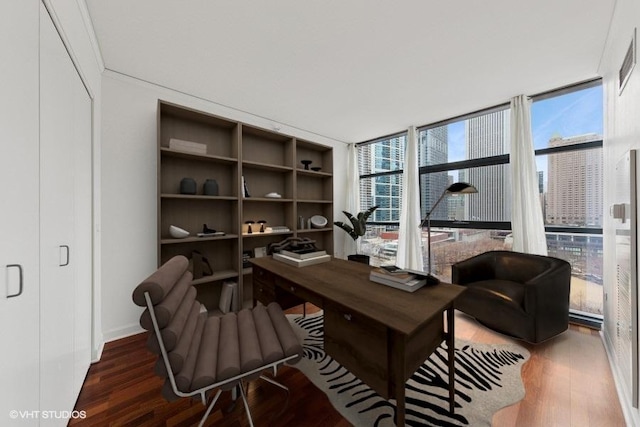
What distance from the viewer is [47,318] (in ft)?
3.35

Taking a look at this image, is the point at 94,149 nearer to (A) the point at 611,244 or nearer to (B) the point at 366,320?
(B) the point at 366,320

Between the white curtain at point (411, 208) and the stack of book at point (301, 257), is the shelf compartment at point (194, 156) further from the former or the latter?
the white curtain at point (411, 208)

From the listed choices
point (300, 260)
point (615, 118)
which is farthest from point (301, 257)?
point (615, 118)

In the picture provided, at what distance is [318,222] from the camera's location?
146 inches

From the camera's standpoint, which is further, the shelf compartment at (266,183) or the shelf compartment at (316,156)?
the shelf compartment at (316,156)

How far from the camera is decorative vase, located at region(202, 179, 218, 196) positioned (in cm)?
259

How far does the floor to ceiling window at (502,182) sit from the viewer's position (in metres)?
2.41

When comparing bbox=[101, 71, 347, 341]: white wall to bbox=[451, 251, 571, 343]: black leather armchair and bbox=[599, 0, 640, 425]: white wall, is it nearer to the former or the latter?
bbox=[451, 251, 571, 343]: black leather armchair

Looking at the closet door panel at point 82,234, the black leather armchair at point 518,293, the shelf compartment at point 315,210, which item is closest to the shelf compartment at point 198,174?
the closet door panel at point 82,234

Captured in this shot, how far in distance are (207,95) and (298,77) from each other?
45.7 inches

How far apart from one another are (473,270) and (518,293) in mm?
474

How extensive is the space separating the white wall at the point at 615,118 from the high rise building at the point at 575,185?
1.19 ft

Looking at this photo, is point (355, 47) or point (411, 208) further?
point (411, 208)

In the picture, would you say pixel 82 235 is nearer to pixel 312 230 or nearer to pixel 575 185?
pixel 312 230
